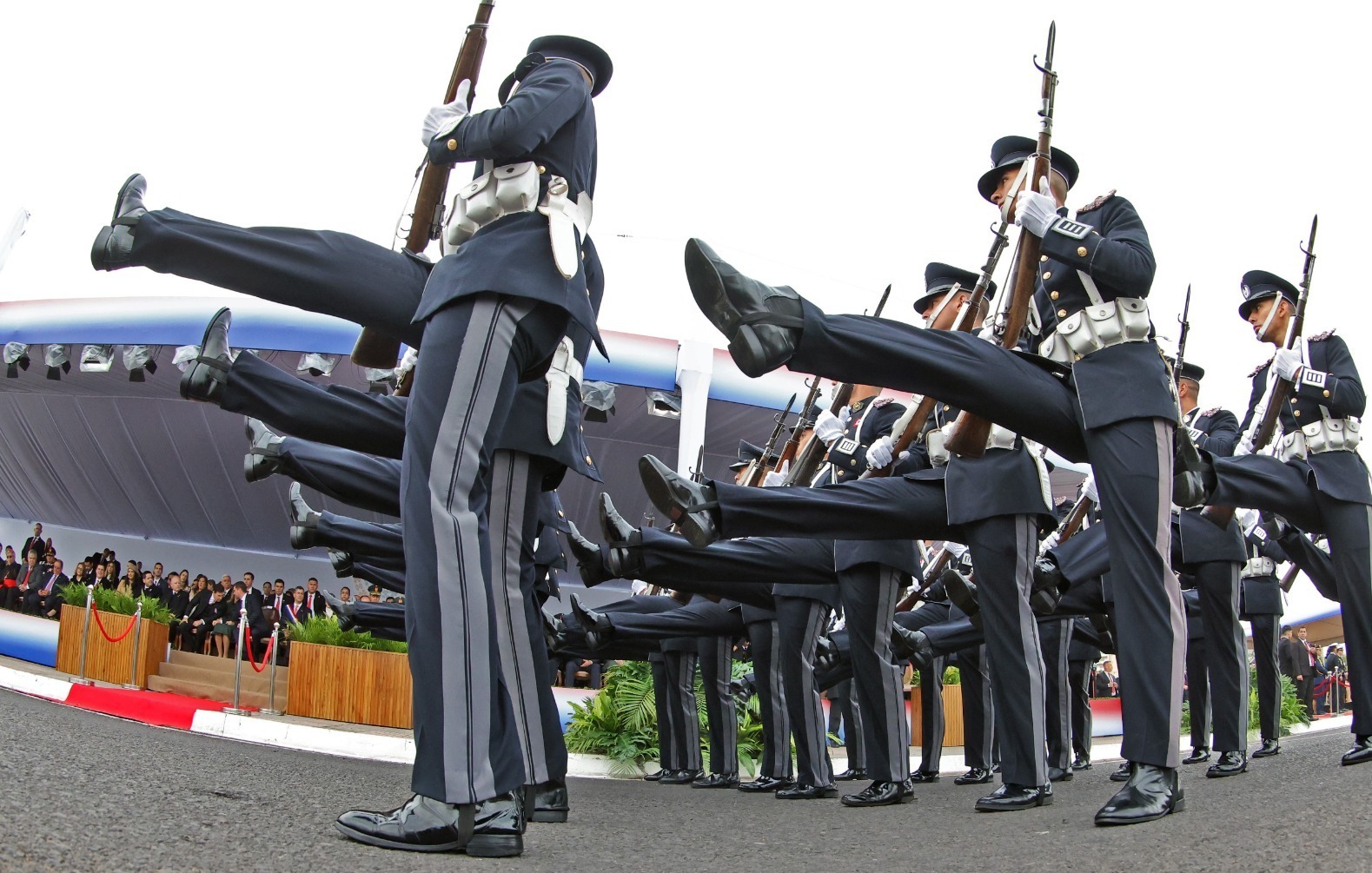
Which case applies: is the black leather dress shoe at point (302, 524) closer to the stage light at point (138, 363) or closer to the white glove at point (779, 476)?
the white glove at point (779, 476)

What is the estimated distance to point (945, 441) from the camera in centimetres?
398

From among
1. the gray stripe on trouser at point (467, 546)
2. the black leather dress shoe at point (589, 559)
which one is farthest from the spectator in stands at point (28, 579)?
the gray stripe on trouser at point (467, 546)

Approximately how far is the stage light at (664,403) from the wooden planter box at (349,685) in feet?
17.4

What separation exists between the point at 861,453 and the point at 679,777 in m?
2.75

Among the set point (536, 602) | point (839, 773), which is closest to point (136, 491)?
point (839, 773)

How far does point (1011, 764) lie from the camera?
3762 millimetres

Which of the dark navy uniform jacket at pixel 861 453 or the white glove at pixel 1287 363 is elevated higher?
the white glove at pixel 1287 363

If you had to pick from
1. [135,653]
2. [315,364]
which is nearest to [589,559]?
[135,653]

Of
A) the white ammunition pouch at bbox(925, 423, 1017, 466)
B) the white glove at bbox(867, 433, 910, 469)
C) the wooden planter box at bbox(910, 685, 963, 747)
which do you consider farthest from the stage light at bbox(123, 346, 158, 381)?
the white ammunition pouch at bbox(925, 423, 1017, 466)

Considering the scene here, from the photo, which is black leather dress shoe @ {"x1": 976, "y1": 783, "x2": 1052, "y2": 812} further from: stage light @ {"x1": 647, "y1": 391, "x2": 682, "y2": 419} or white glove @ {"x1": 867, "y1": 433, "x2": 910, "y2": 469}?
stage light @ {"x1": 647, "y1": 391, "x2": 682, "y2": 419}

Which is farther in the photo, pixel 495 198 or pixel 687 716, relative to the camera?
pixel 687 716

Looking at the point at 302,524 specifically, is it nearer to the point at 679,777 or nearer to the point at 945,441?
the point at 945,441

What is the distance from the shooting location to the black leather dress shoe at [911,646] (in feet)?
18.2

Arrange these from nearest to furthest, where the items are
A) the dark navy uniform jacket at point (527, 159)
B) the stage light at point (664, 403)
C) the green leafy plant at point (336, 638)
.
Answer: the dark navy uniform jacket at point (527, 159) < the green leafy plant at point (336, 638) < the stage light at point (664, 403)
